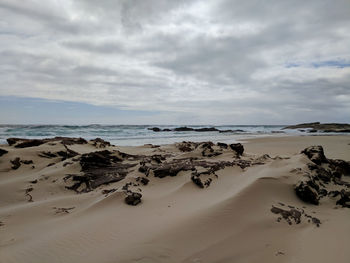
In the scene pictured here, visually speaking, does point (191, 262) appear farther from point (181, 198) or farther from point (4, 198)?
point (4, 198)

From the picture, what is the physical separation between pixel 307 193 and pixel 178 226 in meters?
1.71

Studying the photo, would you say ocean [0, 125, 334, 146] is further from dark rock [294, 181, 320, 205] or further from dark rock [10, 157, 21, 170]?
dark rock [294, 181, 320, 205]

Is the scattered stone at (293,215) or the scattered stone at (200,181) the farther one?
the scattered stone at (200,181)

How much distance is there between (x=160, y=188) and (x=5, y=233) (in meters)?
1.91

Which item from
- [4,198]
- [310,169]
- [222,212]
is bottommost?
[4,198]

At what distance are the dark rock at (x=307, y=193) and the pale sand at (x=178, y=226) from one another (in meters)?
0.07

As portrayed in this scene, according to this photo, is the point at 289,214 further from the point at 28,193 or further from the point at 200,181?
the point at 28,193

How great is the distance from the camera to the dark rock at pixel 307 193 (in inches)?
104

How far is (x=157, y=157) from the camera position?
4.70 metres

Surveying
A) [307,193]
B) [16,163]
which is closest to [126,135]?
[16,163]

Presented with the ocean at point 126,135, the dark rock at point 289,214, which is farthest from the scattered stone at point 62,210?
the ocean at point 126,135

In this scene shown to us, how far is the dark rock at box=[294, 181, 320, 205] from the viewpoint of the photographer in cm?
265

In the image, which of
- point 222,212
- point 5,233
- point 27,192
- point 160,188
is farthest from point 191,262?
point 27,192

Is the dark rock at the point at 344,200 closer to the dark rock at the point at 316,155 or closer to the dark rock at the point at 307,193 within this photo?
the dark rock at the point at 307,193
